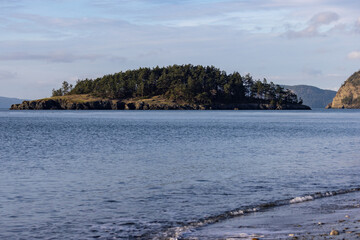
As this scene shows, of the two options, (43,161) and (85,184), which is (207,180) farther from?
(43,161)

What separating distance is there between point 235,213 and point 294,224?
3540 mm

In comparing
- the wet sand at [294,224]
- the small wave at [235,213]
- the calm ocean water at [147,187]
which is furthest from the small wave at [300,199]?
the wet sand at [294,224]

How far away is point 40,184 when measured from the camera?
96.1 feet

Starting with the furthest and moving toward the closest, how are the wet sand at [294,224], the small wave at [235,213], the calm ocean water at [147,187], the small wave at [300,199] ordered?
the small wave at [300,199] → the calm ocean water at [147,187] → the small wave at [235,213] → the wet sand at [294,224]

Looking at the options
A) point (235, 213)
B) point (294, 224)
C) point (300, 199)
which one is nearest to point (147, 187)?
point (235, 213)

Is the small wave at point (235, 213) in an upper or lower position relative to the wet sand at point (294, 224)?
lower

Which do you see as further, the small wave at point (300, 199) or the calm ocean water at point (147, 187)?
the small wave at point (300, 199)

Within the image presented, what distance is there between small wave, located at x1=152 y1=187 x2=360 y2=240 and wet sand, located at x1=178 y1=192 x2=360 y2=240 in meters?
0.42

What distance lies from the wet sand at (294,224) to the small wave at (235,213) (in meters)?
0.42

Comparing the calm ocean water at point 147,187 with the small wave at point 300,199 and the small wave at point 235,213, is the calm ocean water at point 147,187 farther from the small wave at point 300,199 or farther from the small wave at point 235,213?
the small wave at point 300,199

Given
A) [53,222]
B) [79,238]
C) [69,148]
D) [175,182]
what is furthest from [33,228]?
[69,148]

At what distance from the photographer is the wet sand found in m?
16.5

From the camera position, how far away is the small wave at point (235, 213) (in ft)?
58.6

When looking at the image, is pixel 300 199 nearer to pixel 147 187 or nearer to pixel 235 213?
pixel 235 213
